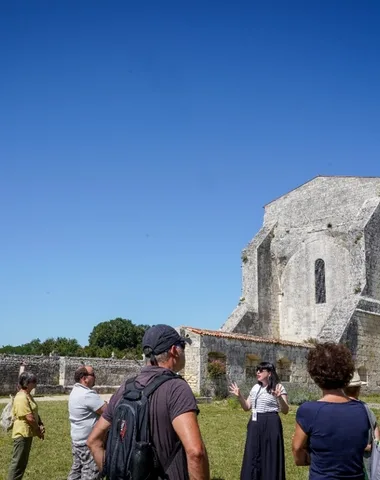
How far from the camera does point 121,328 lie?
223ft

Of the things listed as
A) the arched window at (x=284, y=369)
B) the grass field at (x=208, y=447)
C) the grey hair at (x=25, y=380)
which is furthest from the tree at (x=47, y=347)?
the grey hair at (x=25, y=380)

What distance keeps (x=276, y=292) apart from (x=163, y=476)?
85.6ft

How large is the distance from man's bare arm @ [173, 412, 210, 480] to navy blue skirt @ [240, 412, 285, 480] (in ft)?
10.8

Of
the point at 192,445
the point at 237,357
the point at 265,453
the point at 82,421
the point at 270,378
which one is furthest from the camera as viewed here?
the point at 237,357

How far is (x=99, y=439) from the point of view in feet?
10.8

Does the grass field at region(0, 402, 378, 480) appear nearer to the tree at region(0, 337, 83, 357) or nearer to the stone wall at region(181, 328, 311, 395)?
the stone wall at region(181, 328, 311, 395)

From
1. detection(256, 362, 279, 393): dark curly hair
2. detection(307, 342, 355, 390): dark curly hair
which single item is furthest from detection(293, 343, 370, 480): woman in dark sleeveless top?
detection(256, 362, 279, 393): dark curly hair

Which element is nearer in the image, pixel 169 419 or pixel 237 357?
pixel 169 419

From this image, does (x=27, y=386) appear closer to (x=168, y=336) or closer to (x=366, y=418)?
(x=168, y=336)

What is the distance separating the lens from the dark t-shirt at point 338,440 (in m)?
3.18

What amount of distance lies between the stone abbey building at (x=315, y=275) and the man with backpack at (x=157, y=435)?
18.2 m

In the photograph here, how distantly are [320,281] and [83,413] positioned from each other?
23099 millimetres

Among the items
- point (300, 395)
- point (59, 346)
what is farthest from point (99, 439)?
point (59, 346)

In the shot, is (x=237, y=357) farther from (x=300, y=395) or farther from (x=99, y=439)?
(x=99, y=439)
